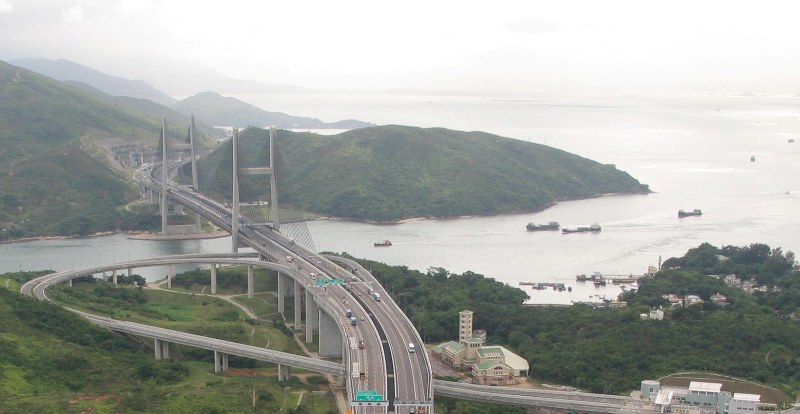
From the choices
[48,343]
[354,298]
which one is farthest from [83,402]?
[354,298]

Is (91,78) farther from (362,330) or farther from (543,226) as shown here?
(362,330)

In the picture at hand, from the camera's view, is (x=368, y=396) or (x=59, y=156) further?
(x=59, y=156)

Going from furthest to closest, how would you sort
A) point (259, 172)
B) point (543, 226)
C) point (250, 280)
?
point (543, 226)
point (259, 172)
point (250, 280)

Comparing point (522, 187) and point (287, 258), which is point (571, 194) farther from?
point (287, 258)

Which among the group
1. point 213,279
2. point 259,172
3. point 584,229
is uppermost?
point 259,172

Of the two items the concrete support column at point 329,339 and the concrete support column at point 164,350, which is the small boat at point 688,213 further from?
the concrete support column at point 164,350

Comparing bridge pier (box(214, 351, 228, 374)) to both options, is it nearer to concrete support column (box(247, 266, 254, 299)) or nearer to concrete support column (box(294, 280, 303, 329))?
concrete support column (box(294, 280, 303, 329))

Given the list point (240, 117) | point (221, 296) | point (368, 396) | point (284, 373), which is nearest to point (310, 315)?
point (284, 373)
